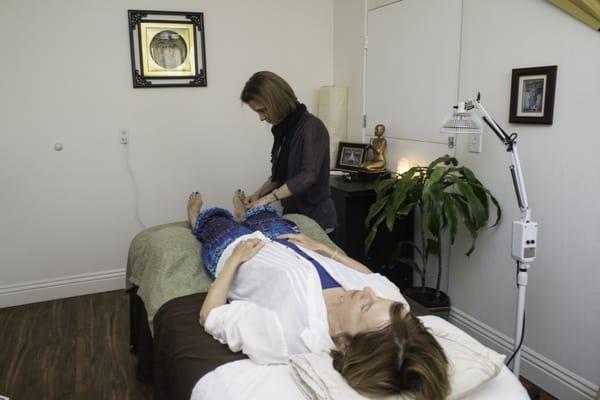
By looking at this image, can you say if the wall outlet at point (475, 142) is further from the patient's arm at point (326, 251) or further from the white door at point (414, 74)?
the patient's arm at point (326, 251)

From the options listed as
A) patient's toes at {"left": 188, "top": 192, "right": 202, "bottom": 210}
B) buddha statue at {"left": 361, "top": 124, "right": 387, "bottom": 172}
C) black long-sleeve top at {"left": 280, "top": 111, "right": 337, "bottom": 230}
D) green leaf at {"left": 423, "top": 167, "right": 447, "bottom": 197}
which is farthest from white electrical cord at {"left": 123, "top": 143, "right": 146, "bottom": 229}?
green leaf at {"left": 423, "top": 167, "right": 447, "bottom": 197}

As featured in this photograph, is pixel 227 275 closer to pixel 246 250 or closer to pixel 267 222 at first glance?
pixel 246 250

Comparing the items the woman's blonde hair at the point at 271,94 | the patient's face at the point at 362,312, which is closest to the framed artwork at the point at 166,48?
the woman's blonde hair at the point at 271,94

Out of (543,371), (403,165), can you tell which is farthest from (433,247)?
(543,371)

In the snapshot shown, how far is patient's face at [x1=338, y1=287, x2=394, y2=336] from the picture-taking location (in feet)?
4.22

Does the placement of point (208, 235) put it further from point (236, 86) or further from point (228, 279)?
point (236, 86)

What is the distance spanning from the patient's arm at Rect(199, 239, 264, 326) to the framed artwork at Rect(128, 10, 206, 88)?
1.77 meters

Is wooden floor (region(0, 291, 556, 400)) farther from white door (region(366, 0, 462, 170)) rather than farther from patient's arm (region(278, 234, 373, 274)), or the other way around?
white door (region(366, 0, 462, 170))

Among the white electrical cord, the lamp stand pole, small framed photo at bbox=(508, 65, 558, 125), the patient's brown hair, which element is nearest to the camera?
the patient's brown hair

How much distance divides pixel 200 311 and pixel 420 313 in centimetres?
75

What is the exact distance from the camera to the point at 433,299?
254cm

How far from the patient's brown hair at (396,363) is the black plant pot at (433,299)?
1346mm

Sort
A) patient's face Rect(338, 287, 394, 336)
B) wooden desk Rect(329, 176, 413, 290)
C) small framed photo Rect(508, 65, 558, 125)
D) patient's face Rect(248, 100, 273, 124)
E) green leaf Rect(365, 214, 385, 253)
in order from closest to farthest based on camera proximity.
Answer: patient's face Rect(338, 287, 394, 336) → small framed photo Rect(508, 65, 558, 125) → patient's face Rect(248, 100, 273, 124) → green leaf Rect(365, 214, 385, 253) → wooden desk Rect(329, 176, 413, 290)

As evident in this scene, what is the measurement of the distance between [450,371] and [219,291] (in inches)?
30.4
